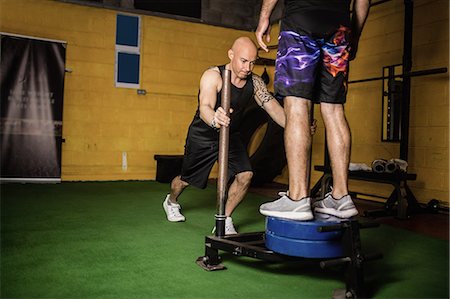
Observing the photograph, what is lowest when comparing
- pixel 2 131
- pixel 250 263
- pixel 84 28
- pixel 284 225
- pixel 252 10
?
pixel 250 263

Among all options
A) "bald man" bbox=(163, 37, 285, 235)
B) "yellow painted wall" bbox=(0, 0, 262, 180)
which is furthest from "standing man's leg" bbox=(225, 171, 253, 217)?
"yellow painted wall" bbox=(0, 0, 262, 180)

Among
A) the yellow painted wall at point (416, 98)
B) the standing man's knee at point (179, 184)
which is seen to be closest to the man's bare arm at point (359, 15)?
the standing man's knee at point (179, 184)

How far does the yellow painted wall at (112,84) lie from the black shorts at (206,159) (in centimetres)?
323

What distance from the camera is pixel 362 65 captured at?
197 inches

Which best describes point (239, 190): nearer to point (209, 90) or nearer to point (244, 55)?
point (209, 90)

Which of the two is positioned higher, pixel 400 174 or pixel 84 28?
pixel 84 28

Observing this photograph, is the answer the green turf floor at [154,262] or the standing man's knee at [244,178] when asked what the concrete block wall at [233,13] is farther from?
the standing man's knee at [244,178]

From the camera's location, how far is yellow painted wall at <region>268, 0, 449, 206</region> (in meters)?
4.11

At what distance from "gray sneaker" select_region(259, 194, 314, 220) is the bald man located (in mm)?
837

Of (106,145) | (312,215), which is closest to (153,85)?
(106,145)

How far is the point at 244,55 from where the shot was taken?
8.41 feet

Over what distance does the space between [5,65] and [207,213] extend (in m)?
3.36

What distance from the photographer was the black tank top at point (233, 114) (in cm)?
276

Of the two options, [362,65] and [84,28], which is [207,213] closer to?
[362,65]
